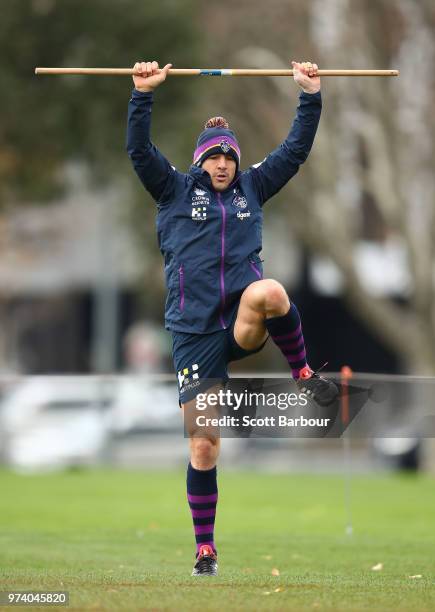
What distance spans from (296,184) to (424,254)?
291cm

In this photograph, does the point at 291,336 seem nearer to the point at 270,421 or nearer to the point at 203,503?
the point at 270,421

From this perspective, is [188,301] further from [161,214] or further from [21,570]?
[21,570]

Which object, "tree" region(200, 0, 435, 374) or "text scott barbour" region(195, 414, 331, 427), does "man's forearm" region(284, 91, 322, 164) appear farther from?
"tree" region(200, 0, 435, 374)

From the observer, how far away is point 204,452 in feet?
30.3

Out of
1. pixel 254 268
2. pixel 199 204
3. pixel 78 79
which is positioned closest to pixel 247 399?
pixel 254 268

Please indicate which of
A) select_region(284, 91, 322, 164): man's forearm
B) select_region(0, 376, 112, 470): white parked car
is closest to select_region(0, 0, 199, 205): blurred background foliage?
select_region(0, 376, 112, 470): white parked car

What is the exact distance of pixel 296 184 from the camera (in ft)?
93.8

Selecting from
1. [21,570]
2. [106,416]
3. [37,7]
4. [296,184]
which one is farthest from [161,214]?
[296,184]

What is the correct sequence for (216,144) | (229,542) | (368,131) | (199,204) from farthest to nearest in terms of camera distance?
(368,131) → (229,542) → (216,144) → (199,204)

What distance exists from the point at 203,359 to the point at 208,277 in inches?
20.8

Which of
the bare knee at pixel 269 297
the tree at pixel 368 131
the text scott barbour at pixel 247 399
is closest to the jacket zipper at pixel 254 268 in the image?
the bare knee at pixel 269 297

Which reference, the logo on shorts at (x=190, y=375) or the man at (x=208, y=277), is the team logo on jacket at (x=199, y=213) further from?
the logo on shorts at (x=190, y=375)

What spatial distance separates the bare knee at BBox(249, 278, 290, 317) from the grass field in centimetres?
168

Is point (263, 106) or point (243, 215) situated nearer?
point (243, 215)
